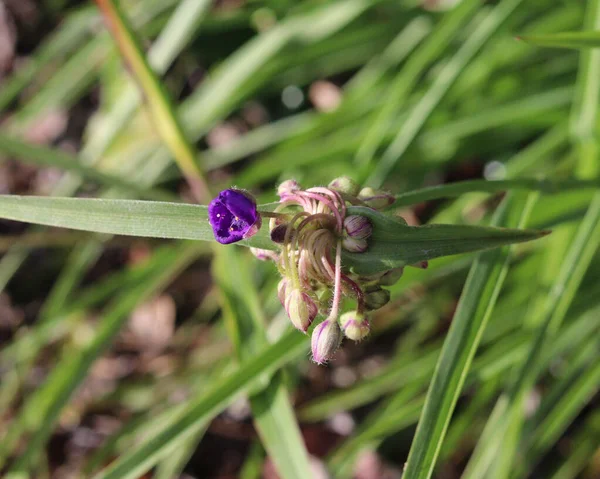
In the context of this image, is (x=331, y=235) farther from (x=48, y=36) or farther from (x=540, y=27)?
(x=48, y=36)

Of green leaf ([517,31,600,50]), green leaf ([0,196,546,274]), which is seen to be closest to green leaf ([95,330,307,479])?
green leaf ([0,196,546,274])

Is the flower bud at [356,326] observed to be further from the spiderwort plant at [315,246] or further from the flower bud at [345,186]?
the flower bud at [345,186]

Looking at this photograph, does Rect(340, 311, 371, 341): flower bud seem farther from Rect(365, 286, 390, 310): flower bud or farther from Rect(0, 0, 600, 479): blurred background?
Rect(0, 0, 600, 479): blurred background

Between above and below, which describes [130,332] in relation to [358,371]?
above

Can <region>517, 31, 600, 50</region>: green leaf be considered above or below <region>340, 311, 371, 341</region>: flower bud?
above

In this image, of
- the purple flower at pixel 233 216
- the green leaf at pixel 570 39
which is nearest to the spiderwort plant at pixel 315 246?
the purple flower at pixel 233 216

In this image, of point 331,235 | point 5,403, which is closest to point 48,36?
point 5,403
